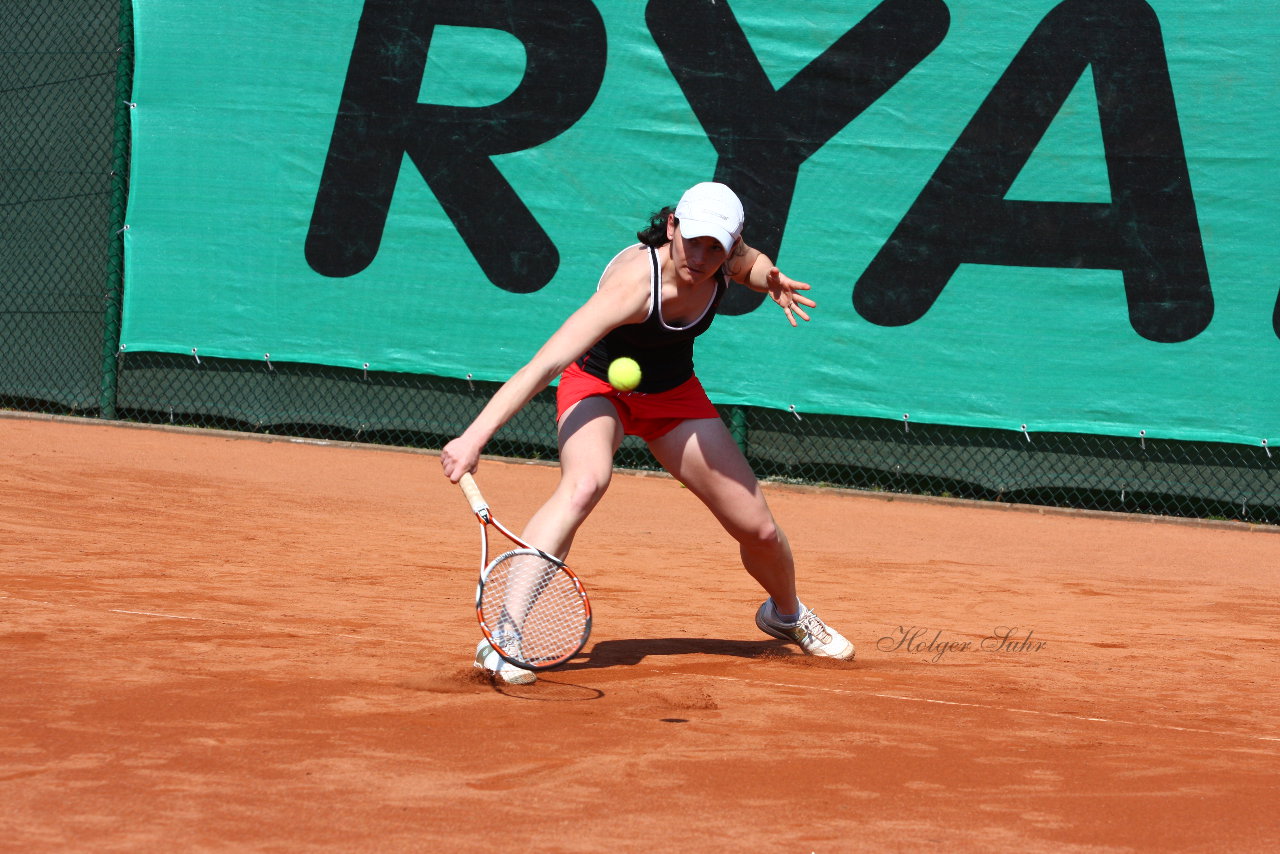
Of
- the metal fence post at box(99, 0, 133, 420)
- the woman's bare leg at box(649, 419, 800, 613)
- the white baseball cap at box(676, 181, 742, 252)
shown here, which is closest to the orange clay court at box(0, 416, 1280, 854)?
the woman's bare leg at box(649, 419, 800, 613)

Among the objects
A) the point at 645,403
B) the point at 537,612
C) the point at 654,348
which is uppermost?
the point at 654,348

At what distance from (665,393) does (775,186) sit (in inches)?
206

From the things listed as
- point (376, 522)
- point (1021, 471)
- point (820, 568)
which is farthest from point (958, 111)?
point (376, 522)

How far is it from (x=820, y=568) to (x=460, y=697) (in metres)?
3.19

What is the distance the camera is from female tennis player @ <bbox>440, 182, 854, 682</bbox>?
12.8 ft

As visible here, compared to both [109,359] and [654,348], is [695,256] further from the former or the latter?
[109,359]

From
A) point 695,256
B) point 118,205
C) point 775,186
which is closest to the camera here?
point 695,256

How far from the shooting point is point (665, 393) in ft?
14.1

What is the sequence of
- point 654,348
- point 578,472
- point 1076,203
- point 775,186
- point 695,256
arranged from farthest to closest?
point 775,186 → point 1076,203 → point 654,348 → point 578,472 → point 695,256

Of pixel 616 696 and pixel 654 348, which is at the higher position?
pixel 654 348

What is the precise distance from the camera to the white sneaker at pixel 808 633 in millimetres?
4520

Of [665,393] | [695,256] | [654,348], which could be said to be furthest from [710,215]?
[665,393]

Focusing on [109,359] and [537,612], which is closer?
[537,612]

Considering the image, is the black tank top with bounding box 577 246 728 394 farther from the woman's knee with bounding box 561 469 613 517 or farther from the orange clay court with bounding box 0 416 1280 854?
the orange clay court with bounding box 0 416 1280 854
